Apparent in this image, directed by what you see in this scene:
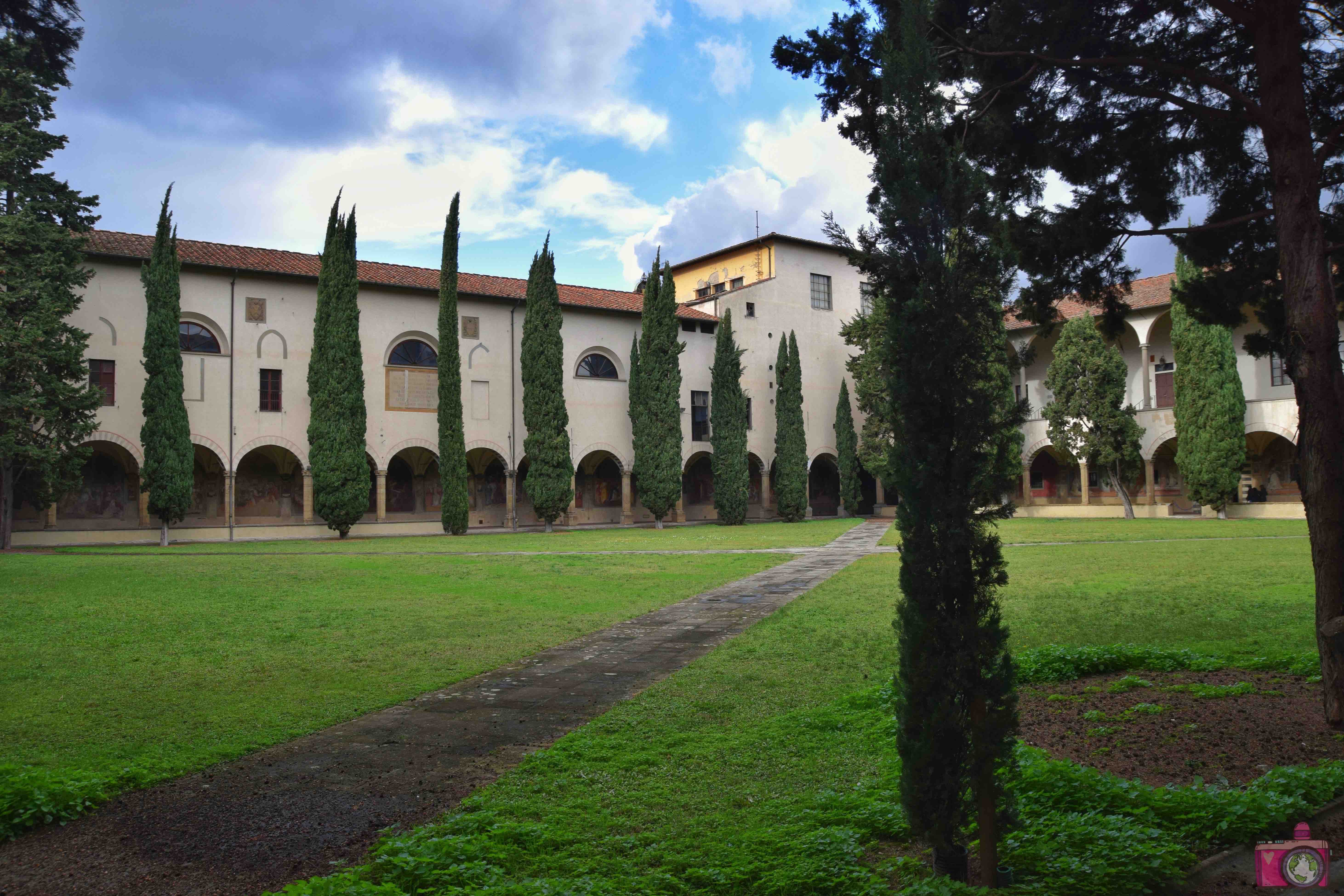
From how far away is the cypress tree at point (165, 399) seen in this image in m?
25.6

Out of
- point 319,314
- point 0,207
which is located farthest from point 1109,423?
point 0,207

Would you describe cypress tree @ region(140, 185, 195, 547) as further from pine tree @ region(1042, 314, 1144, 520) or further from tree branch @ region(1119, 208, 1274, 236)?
pine tree @ region(1042, 314, 1144, 520)

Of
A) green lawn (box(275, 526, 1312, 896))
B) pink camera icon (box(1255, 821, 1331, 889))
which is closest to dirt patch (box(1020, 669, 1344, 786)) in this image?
green lawn (box(275, 526, 1312, 896))

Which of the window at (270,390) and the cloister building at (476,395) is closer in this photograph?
the cloister building at (476,395)

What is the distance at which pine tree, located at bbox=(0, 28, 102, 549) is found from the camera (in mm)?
21156

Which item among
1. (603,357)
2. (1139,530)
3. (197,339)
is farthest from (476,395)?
(1139,530)

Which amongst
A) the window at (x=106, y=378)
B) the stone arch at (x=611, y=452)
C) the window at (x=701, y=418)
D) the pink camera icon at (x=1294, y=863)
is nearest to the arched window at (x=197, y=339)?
the window at (x=106, y=378)

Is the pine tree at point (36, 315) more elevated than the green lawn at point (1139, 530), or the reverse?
the pine tree at point (36, 315)

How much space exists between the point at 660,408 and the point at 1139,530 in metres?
17.1

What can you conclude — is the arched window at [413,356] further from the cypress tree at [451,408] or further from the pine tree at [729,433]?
the pine tree at [729,433]

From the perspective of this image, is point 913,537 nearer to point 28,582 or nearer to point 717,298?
point 28,582

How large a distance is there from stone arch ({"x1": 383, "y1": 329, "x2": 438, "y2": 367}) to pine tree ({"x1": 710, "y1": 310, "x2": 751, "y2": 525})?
36.7 feet

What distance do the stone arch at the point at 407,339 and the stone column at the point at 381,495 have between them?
376 centimetres

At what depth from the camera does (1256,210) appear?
22.2 feet
